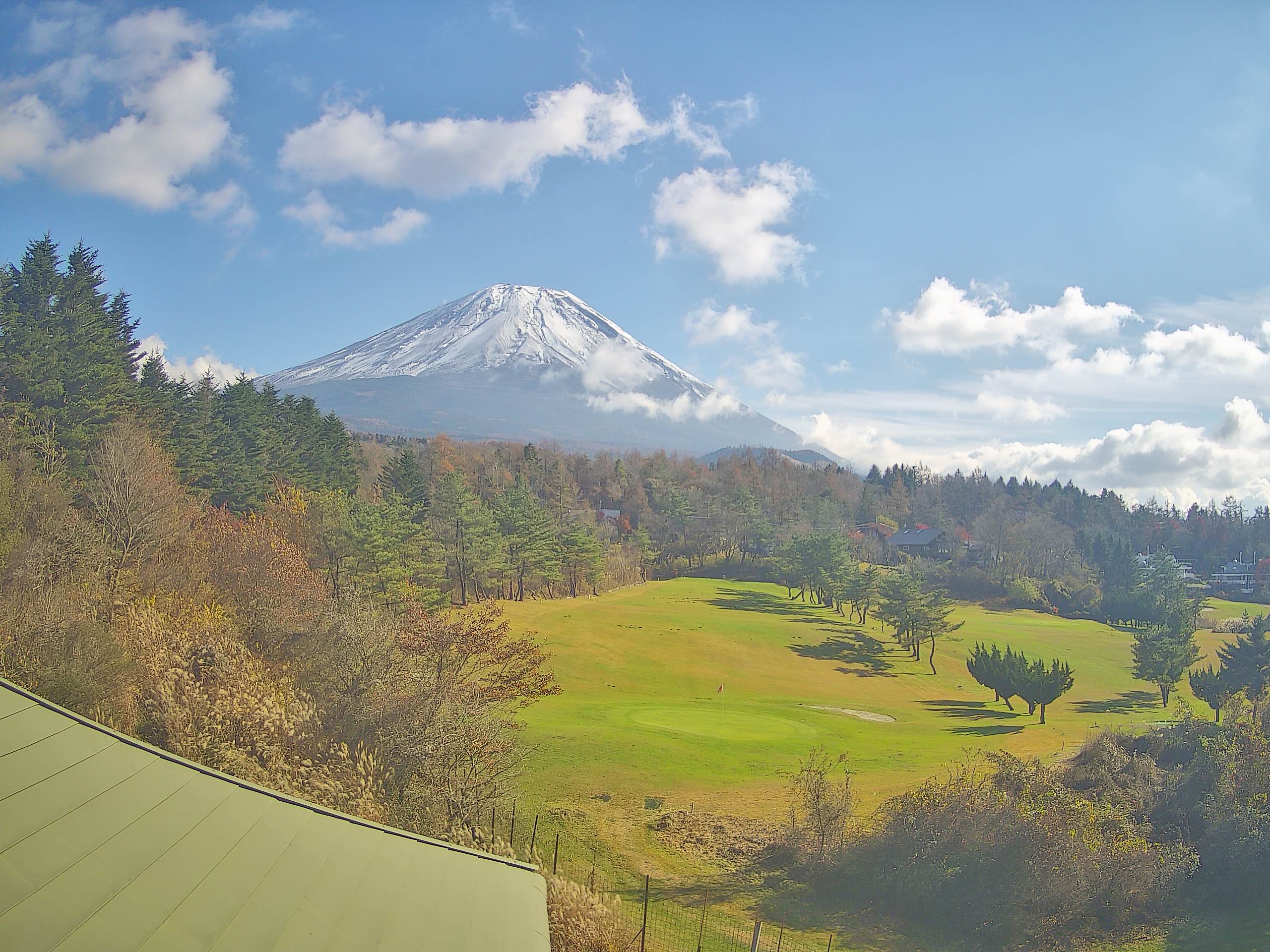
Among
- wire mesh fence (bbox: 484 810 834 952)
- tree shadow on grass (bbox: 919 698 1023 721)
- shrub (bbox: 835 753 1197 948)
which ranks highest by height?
shrub (bbox: 835 753 1197 948)

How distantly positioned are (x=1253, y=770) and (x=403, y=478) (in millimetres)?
59812

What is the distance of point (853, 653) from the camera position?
188 feet

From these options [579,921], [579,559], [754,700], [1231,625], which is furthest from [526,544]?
[1231,625]

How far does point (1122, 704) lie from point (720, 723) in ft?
108

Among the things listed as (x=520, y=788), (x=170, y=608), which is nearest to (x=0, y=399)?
(x=170, y=608)

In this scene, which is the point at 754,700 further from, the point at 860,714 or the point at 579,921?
the point at 579,921

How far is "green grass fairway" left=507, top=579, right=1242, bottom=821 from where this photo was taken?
72.5 ft

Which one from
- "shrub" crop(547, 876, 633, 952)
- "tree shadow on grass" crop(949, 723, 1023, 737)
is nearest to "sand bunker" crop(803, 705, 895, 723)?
"tree shadow on grass" crop(949, 723, 1023, 737)

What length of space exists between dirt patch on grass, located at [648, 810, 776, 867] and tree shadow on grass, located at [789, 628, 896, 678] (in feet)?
117

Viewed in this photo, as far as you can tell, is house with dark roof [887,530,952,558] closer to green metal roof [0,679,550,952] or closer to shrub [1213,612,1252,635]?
shrub [1213,612,1252,635]

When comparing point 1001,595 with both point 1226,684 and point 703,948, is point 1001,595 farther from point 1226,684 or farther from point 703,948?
point 703,948

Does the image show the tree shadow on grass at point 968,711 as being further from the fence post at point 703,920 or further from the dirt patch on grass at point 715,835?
the fence post at point 703,920

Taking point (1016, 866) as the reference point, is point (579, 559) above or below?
below

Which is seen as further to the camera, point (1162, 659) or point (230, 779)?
point (1162, 659)
